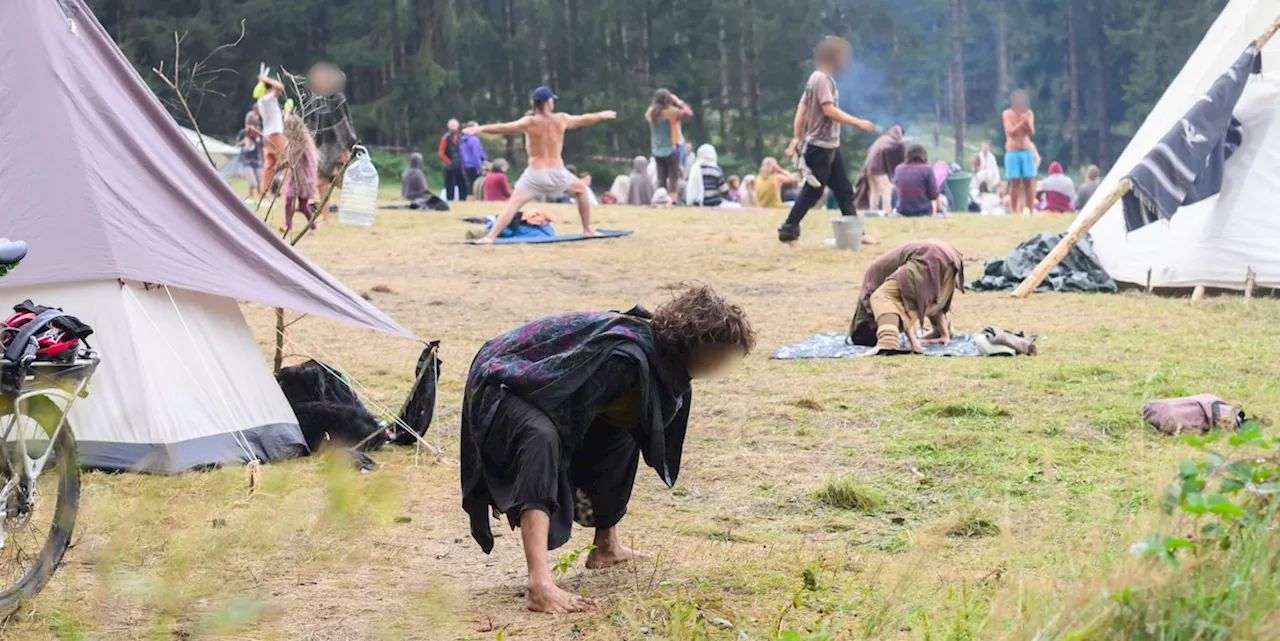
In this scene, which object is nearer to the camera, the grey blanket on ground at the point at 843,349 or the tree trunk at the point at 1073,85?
the grey blanket on ground at the point at 843,349

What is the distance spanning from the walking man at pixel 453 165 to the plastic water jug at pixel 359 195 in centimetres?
735

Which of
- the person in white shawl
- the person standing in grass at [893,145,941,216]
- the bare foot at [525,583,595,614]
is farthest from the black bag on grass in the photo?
the person in white shawl

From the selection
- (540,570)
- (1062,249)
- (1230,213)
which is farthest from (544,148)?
(540,570)

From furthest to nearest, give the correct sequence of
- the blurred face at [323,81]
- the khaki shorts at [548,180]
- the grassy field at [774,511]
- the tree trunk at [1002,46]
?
the tree trunk at [1002,46]
the blurred face at [323,81]
the khaki shorts at [548,180]
the grassy field at [774,511]

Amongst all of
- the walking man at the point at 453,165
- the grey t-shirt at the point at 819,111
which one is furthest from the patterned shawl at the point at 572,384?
the walking man at the point at 453,165

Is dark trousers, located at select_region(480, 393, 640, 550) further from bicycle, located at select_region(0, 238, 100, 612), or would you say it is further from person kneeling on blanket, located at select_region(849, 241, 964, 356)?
person kneeling on blanket, located at select_region(849, 241, 964, 356)

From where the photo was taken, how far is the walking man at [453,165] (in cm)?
2395

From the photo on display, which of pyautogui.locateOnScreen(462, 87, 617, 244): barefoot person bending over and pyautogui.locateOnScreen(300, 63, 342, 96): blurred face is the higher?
pyautogui.locateOnScreen(300, 63, 342, 96): blurred face

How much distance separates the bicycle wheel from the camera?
3.95m

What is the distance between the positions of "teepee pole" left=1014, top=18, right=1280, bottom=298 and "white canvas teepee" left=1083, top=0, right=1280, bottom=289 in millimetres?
189

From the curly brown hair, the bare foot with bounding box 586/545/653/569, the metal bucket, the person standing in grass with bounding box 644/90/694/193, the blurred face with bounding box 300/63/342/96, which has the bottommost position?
the bare foot with bounding box 586/545/653/569

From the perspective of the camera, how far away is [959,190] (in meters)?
23.6

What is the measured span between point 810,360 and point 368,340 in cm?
292

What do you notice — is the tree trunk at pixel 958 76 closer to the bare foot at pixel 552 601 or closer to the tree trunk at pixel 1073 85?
the tree trunk at pixel 1073 85
